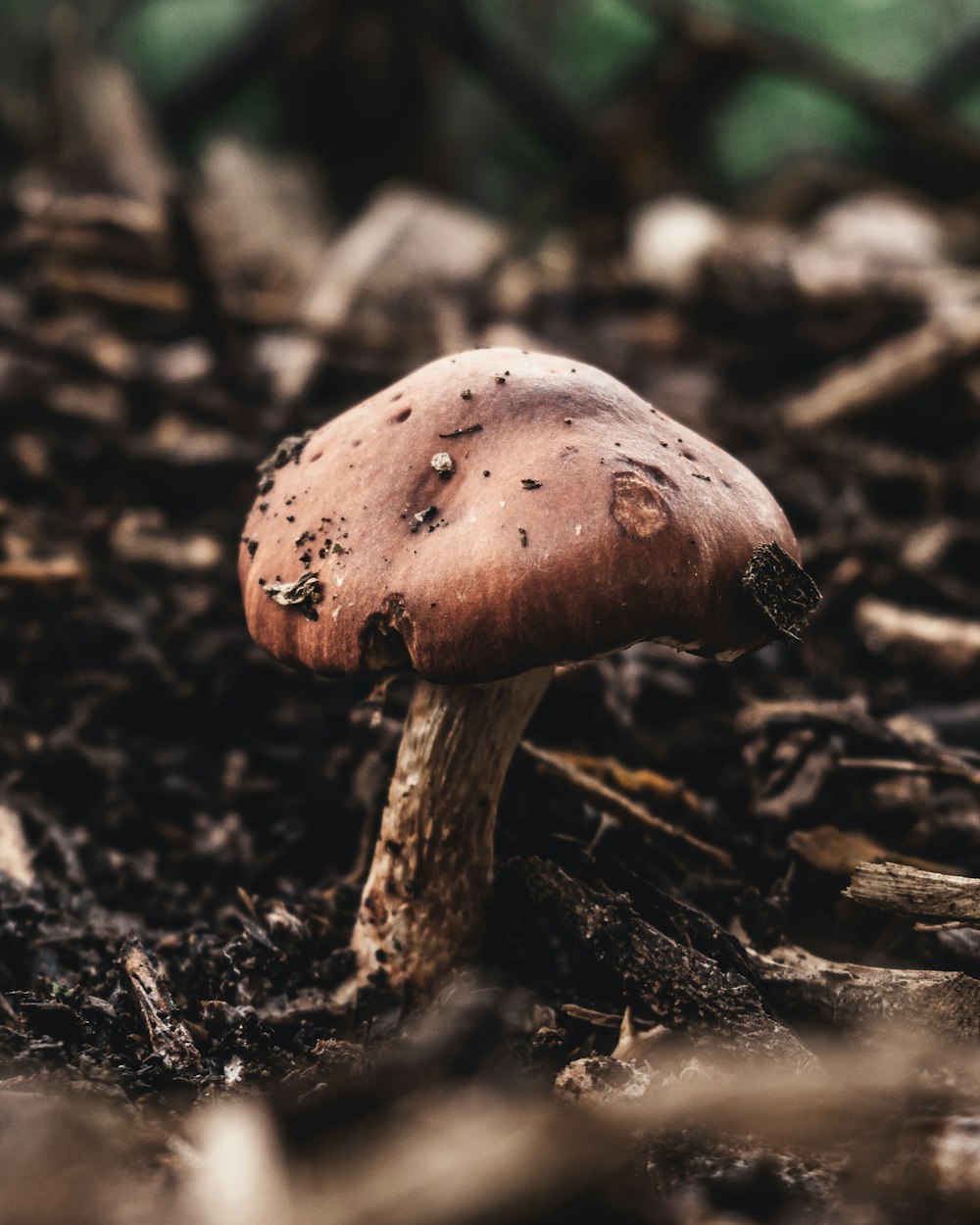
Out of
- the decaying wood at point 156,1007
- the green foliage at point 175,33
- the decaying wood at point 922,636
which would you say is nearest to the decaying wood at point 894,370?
the decaying wood at point 922,636

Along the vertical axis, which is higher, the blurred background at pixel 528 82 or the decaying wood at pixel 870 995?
the blurred background at pixel 528 82

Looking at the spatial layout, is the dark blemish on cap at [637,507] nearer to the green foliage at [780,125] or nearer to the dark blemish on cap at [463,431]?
the dark blemish on cap at [463,431]

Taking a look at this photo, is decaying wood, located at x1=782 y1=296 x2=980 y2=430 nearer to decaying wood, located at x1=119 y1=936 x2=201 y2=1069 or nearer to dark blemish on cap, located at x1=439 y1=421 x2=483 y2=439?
dark blemish on cap, located at x1=439 y1=421 x2=483 y2=439

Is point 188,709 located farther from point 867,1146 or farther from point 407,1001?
point 867,1146

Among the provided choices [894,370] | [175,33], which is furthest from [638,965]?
[175,33]

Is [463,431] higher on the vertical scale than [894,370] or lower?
lower

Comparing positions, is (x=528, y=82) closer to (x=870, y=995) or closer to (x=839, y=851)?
(x=839, y=851)

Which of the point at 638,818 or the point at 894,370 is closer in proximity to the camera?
the point at 638,818
